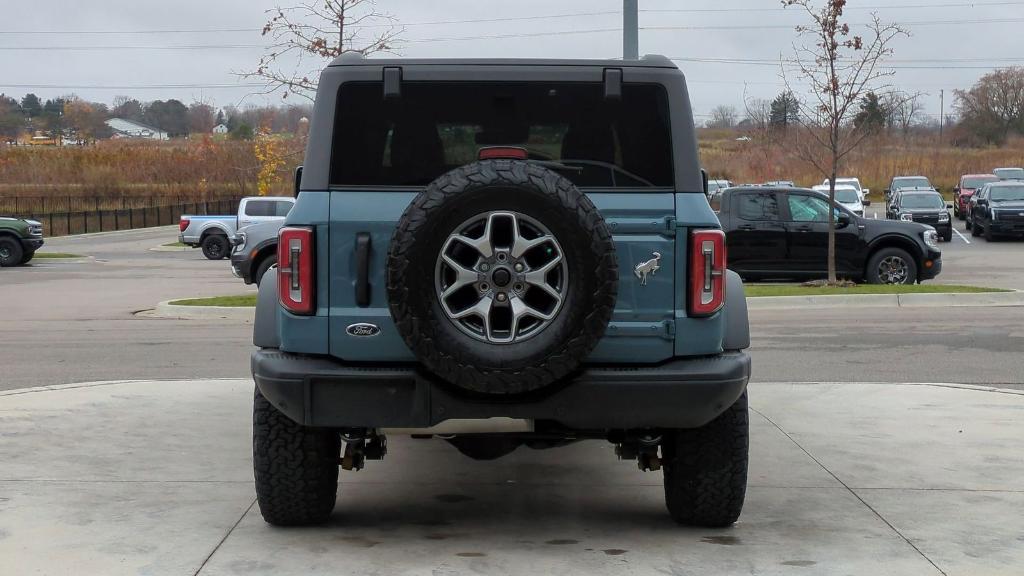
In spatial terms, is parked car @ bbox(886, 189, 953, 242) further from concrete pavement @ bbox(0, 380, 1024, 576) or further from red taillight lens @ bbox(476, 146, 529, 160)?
red taillight lens @ bbox(476, 146, 529, 160)

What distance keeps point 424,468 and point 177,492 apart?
4.95 ft

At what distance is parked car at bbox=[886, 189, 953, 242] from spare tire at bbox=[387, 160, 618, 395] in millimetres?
33480

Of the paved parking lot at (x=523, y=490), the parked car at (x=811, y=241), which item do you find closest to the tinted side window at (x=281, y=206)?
the parked car at (x=811, y=241)

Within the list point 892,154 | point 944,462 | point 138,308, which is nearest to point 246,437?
point 944,462

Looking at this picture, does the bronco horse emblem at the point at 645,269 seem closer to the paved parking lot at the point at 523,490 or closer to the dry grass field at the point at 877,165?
the paved parking lot at the point at 523,490

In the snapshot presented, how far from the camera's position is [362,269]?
16.6 ft

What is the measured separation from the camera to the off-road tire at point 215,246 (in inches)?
1388

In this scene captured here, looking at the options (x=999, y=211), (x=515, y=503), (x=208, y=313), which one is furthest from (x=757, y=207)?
(x=999, y=211)

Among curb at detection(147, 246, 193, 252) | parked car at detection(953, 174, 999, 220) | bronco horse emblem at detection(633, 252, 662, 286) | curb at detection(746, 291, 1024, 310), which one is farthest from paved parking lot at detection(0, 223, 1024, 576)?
parked car at detection(953, 174, 999, 220)

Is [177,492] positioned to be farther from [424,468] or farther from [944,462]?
[944,462]

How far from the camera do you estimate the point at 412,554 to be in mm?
5367

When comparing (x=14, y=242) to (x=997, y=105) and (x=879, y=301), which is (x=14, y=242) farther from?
(x=997, y=105)

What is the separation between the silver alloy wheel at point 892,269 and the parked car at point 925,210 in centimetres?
1661

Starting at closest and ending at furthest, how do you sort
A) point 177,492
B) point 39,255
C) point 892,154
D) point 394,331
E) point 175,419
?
point 394,331 → point 177,492 → point 175,419 → point 39,255 → point 892,154
